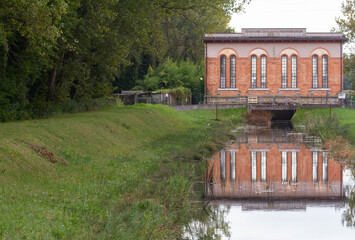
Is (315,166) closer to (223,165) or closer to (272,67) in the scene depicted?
(223,165)

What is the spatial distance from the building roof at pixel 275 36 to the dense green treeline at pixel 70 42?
89.0 ft

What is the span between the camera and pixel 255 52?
63.1m

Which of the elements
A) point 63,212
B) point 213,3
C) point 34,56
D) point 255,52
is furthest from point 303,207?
point 255,52

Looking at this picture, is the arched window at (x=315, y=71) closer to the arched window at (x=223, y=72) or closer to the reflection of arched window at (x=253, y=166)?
the arched window at (x=223, y=72)

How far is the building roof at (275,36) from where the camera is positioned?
62.2 metres

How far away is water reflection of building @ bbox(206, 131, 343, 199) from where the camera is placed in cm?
1622

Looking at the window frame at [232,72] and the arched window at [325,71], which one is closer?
the arched window at [325,71]

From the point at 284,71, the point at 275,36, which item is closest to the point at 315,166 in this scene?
the point at 275,36

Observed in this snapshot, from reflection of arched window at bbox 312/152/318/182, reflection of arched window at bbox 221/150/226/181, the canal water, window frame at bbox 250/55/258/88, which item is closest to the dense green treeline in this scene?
reflection of arched window at bbox 221/150/226/181

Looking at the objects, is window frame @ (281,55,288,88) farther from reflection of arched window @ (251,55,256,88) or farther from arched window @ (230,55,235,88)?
arched window @ (230,55,235,88)

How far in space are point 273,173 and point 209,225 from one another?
849 cm

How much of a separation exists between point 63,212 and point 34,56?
16146 mm

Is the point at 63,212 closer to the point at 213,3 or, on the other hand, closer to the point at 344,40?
the point at 213,3

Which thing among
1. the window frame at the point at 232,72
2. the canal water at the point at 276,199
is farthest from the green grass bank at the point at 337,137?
the window frame at the point at 232,72
